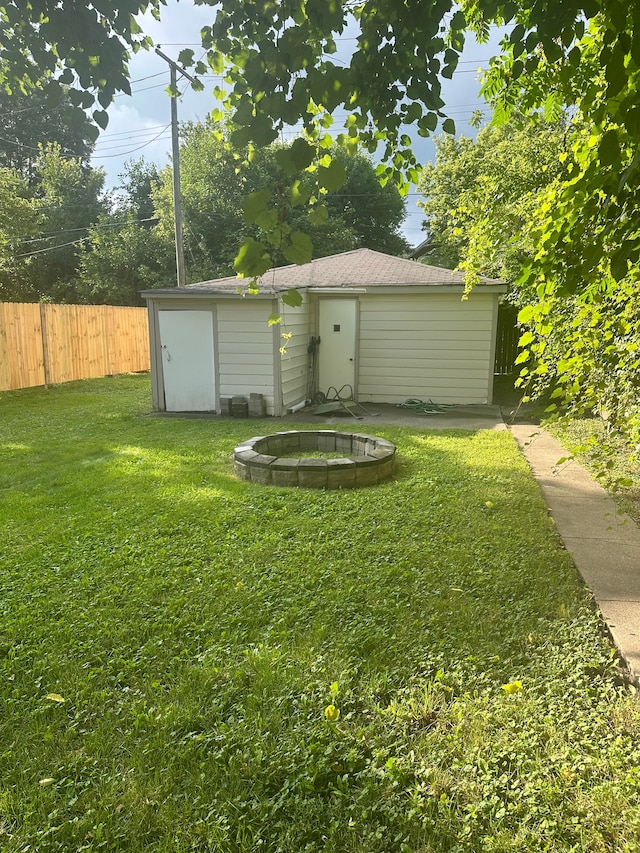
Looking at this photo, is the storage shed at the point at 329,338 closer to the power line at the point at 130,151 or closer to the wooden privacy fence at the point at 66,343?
the wooden privacy fence at the point at 66,343

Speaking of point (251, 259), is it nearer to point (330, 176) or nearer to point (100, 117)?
point (330, 176)

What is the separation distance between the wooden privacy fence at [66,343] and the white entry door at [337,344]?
21.6 ft

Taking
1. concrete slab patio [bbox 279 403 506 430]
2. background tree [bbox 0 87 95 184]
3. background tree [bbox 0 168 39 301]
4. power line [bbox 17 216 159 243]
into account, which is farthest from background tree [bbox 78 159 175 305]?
concrete slab patio [bbox 279 403 506 430]

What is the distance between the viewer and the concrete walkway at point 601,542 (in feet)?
9.52

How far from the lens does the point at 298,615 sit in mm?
3014

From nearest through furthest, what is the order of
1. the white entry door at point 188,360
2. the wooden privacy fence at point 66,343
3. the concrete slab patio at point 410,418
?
the concrete slab patio at point 410,418
the white entry door at point 188,360
the wooden privacy fence at point 66,343

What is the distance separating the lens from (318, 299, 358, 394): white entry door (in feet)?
36.5

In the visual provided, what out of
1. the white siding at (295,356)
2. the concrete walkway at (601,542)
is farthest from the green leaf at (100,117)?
the white siding at (295,356)

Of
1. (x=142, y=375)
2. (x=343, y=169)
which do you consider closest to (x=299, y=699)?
(x=343, y=169)

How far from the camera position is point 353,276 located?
1140cm

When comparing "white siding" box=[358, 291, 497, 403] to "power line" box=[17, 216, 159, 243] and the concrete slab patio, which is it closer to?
the concrete slab patio

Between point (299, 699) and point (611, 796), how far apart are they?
1.16 m

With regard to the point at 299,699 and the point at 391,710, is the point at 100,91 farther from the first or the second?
the point at 391,710

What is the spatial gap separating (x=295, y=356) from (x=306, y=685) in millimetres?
8289
